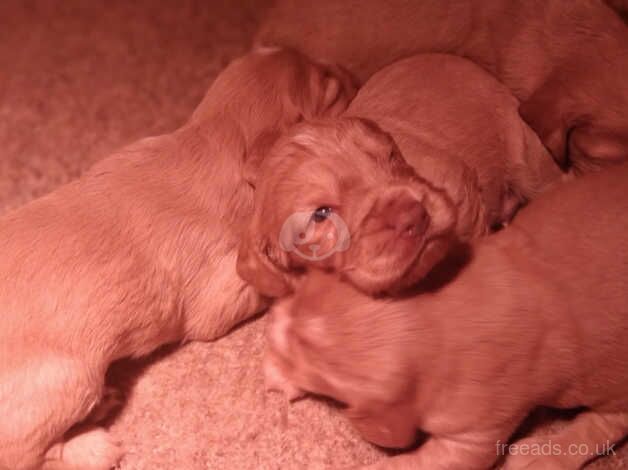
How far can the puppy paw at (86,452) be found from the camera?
1677 mm

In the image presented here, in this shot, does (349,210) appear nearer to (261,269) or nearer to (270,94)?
(261,269)

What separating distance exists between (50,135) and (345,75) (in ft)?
3.04

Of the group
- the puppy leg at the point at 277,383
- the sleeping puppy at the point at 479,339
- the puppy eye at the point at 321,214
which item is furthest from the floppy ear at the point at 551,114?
the puppy leg at the point at 277,383

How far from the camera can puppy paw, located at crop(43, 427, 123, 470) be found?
168cm

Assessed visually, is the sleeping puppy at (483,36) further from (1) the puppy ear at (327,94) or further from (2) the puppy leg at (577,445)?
(2) the puppy leg at (577,445)

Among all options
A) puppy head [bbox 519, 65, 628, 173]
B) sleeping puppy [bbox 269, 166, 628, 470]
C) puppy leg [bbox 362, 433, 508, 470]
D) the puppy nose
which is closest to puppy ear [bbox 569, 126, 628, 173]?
puppy head [bbox 519, 65, 628, 173]

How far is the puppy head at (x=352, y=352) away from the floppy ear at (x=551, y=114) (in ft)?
2.52

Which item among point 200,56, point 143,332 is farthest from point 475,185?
point 200,56

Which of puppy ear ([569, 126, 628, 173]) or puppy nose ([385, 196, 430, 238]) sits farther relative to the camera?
puppy ear ([569, 126, 628, 173])

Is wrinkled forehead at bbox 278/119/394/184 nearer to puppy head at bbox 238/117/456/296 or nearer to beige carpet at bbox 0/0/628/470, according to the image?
puppy head at bbox 238/117/456/296

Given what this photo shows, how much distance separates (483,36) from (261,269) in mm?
1015

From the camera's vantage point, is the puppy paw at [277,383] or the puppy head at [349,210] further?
the puppy paw at [277,383]

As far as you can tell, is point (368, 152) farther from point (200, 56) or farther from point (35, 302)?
point (200, 56)

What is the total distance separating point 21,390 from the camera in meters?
1.53
